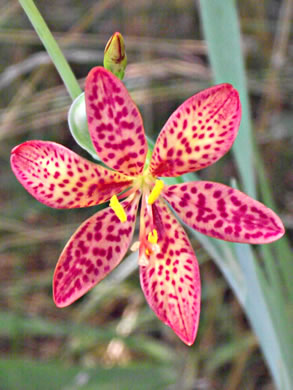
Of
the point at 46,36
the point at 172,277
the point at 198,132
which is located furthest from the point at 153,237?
the point at 46,36

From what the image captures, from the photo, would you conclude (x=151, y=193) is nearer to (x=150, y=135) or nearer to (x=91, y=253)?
(x=91, y=253)

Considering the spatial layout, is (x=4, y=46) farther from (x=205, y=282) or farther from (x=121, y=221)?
(x=121, y=221)

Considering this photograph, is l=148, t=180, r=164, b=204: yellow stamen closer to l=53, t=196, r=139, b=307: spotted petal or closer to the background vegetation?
l=53, t=196, r=139, b=307: spotted petal

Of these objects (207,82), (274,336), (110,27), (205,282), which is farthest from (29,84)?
(274,336)

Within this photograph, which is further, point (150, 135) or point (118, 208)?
point (150, 135)

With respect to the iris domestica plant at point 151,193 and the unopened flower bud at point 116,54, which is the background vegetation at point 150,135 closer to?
the iris domestica plant at point 151,193

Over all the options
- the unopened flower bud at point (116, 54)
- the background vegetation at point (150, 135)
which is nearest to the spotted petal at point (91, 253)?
the unopened flower bud at point (116, 54)
